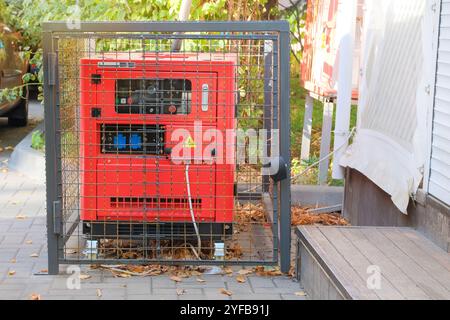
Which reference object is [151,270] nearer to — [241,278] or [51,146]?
[241,278]

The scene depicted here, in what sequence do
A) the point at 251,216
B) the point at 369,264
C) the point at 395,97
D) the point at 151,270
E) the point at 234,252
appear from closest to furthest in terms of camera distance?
the point at 369,264 < the point at 151,270 < the point at 234,252 < the point at 395,97 < the point at 251,216

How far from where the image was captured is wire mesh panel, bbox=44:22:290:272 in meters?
5.66

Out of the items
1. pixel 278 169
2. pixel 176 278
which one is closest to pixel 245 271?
pixel 176 278

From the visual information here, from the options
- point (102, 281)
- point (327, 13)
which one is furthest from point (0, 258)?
point (327, 13)

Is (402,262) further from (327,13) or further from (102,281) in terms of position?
(327,13)

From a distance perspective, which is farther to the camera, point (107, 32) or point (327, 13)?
point (327, 13)

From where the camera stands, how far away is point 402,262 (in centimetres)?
504

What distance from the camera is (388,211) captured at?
21.7 ft

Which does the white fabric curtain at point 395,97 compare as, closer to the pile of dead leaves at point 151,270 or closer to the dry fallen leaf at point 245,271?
the dry fallen leaf at point 245,271

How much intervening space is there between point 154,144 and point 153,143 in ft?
0.29

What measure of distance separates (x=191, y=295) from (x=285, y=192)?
96 cm

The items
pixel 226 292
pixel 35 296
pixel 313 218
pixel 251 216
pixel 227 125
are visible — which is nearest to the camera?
pixel 35 296

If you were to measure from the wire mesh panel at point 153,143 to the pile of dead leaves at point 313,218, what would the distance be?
1659 millimetres

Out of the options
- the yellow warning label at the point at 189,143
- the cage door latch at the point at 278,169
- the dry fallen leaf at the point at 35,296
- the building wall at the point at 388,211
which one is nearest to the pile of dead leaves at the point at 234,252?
the cage door latch at the point at 278,169
